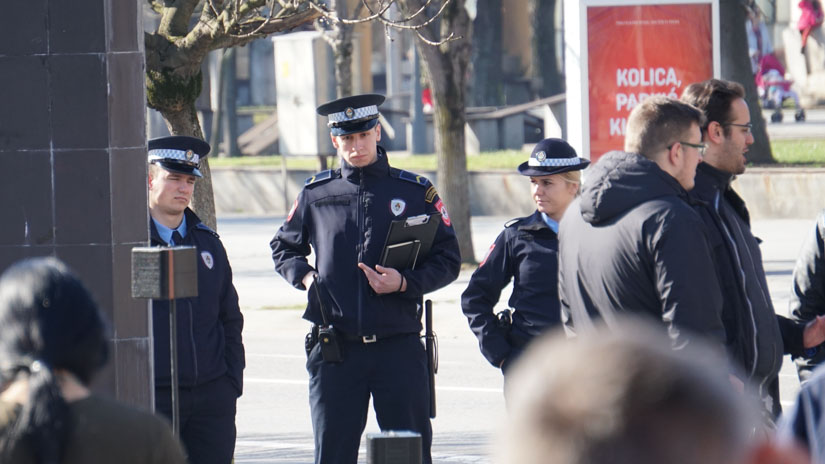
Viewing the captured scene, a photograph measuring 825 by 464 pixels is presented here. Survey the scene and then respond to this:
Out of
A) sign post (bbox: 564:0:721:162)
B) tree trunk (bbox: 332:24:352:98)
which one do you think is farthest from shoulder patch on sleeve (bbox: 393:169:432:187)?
tree trunk (bbox: 332:24:352:98)

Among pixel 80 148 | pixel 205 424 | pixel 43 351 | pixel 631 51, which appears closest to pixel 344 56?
pixel 631 51

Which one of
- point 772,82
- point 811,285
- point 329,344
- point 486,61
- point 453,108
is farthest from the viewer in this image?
point 486,61

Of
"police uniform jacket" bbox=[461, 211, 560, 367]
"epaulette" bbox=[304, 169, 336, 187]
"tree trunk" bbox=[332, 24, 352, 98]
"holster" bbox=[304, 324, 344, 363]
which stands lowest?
Answer: "holster" bbox=[304, 324, 344, 363]

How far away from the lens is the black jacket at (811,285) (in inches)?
207

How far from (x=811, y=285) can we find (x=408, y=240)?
1.80 metres

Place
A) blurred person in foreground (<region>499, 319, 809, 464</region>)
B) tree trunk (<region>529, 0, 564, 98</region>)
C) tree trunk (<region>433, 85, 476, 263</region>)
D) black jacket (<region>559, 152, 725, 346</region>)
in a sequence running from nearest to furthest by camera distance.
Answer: blurred person in foreground (<region>499, 319, 809, 464</region>) < black jacket (<region>559, 152, 725, 346</region>) < tree trunk (<region>433, 85, 476, 263</region>) < tree trunk (<region>529, 0, 564, 98</region>)

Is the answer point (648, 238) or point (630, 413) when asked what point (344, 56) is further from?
point (630, 413)

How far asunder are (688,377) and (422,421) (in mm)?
4696

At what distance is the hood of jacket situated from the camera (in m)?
4.38

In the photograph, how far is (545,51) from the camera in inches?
1628

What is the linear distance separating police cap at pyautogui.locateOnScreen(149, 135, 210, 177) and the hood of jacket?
1.97 meters

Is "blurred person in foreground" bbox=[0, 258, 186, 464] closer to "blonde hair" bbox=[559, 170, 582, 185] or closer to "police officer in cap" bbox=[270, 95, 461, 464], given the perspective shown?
"police officer in cap" bbox=[270, 95, 461, 464]

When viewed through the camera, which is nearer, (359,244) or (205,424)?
(205,424)

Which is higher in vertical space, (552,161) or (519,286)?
(552,161)
